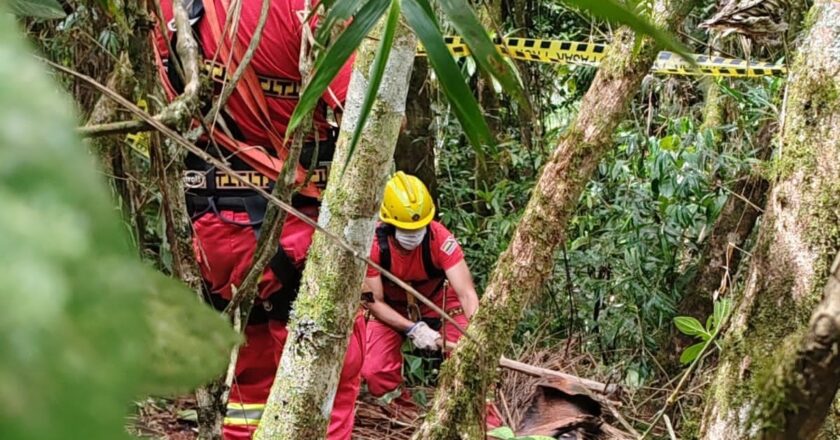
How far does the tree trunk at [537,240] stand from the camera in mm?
2094

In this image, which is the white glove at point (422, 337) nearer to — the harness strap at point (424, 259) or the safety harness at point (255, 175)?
the harness strap at point (424, 259)

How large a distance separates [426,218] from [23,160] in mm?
3618

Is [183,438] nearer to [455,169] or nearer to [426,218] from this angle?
[426,218]

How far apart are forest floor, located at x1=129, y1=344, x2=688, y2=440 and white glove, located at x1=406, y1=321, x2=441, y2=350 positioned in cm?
19

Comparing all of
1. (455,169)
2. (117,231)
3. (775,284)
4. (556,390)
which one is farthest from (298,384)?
(455,169)

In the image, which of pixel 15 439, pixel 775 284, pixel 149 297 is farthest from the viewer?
pixel 775 284

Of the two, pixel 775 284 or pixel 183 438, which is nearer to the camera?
pixel 775 284

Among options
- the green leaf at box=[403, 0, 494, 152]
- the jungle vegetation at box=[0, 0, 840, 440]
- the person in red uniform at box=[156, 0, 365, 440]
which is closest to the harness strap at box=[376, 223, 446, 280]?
the jungle vegetation at box=[0, 0, 840, 440]

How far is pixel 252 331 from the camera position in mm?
2719

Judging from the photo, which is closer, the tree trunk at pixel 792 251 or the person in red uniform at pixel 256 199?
the tree trunk at pixel 792 251

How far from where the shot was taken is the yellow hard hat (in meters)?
3.72

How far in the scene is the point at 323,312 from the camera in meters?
1.58

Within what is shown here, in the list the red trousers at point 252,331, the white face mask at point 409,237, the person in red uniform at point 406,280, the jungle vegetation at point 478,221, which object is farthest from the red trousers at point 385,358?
the red trousers at point 252,331

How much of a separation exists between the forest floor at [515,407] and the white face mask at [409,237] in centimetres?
62
